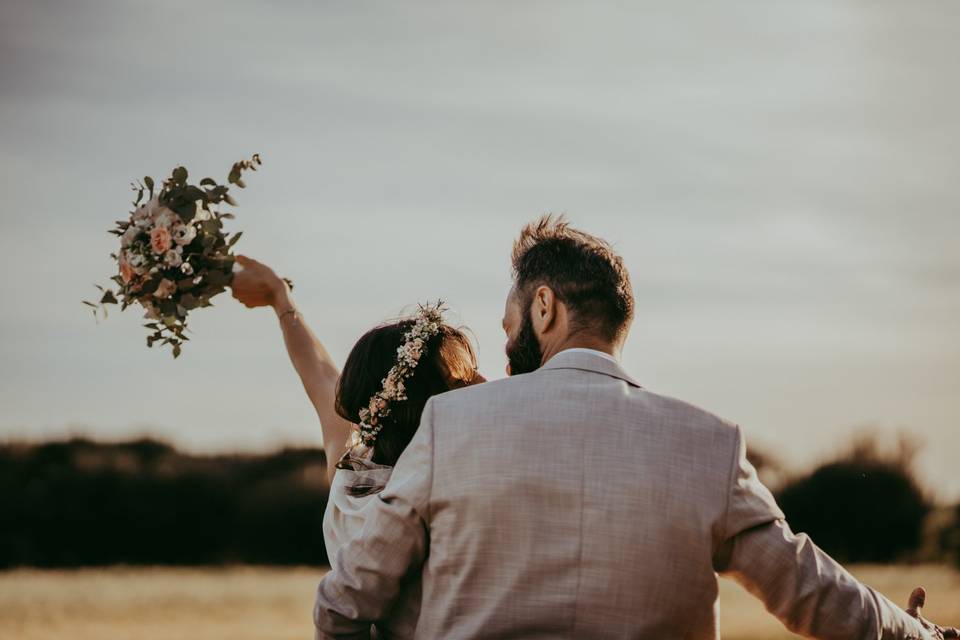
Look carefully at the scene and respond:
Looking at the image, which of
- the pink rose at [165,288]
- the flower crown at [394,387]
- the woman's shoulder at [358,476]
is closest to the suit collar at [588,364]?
the flower crown at [394,387]

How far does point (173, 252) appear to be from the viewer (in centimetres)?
375

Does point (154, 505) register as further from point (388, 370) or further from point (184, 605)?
point (388, 370)

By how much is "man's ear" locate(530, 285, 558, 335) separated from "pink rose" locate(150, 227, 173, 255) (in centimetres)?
142

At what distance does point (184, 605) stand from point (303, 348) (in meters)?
10.2

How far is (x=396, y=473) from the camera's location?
121 inches

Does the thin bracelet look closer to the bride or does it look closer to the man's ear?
the bride

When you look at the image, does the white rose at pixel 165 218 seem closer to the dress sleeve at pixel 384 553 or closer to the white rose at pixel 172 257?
the white rose at pixel 172 257

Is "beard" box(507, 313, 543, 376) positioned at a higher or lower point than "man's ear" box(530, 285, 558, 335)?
lower

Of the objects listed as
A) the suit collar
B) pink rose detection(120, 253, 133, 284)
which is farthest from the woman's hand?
the suit collar

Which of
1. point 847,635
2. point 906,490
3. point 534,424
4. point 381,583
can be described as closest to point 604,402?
point 534,424

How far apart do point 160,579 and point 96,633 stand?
257cm

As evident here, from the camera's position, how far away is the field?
40.1 feet

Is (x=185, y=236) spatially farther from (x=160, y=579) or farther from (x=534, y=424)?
(x=160, y=579)

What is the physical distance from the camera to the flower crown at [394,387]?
3834 mm
